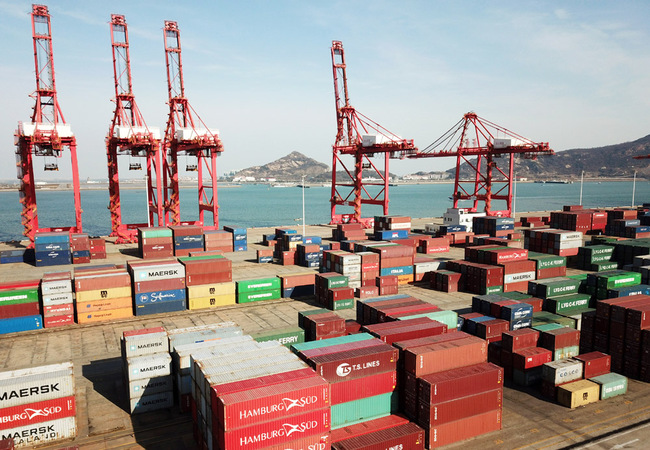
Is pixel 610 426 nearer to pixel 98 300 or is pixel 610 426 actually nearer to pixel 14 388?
pixel 14 388

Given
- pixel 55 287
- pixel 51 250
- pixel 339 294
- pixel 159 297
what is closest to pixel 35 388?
pixel 55 287

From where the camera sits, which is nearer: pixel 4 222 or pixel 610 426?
pixel 610 426

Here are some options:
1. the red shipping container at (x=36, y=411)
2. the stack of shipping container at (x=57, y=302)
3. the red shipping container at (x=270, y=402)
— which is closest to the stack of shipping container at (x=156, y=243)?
the stack of shipping container at (x=57, y=302)

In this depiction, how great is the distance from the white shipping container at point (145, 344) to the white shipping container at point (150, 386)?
1.60 metres

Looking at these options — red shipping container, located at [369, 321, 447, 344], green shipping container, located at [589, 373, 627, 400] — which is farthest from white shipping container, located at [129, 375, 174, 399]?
green shipping container, located at [589, 373, 627, 400]

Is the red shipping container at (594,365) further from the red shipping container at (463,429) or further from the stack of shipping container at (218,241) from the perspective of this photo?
the stack of shipping container at (218,241)

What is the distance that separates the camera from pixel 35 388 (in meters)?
17.7

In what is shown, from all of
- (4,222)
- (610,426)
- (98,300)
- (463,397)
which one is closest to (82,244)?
(98,300)

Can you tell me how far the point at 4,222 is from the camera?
128 m

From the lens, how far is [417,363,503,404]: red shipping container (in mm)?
17734

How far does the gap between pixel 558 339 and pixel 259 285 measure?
77.6ft

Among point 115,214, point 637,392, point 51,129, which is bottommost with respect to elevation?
point 637,392

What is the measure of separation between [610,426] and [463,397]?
7184 millimetres

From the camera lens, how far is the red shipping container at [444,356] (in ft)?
60.4
